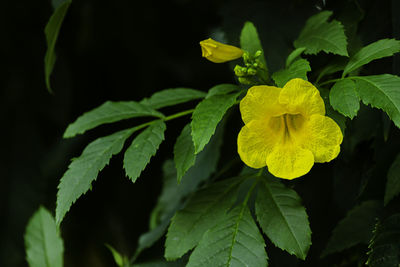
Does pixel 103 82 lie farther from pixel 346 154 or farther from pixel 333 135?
pixel 333 135

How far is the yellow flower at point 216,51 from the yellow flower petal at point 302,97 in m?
0.15

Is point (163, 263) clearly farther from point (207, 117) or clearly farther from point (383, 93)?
point (383, 93)

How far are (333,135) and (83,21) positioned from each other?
4.14 feet

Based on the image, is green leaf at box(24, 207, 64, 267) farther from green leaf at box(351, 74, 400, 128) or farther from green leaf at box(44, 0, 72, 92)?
green leaf at box(351, 74, 400, 128)

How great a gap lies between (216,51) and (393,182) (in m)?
0.40

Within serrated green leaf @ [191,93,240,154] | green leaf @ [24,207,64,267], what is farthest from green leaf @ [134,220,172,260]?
serrated green leaf @ [191,93,240,154]

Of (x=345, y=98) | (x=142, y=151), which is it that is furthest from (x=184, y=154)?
(x=345, y=98)

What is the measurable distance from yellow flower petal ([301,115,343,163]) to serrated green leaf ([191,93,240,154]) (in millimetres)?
132

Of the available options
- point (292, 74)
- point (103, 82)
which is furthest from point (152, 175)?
point (292, 74)

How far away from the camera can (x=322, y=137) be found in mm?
736

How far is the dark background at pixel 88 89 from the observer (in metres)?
1.66

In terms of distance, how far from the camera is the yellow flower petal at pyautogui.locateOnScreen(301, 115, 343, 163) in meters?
0.73

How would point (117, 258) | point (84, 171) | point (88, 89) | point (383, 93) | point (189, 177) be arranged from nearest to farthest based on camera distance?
1. point (383, 93)
2. point (84, 171)
3. point (117, 258)
4. point (189, 177)
5. point (88, 89)

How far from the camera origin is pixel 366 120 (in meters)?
0.95
